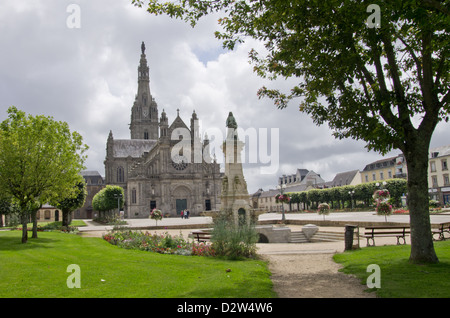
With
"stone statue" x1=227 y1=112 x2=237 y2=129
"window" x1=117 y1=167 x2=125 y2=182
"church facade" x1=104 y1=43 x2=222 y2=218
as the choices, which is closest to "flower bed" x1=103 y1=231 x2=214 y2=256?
"stone statue" x1=227 y1=112 x2=237 y2=129

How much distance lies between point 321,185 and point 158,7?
324 feet

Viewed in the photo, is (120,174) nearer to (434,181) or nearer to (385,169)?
(385,169)

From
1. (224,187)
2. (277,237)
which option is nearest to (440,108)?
(277,237)

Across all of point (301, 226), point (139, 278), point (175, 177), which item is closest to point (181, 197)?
point (175, 177)

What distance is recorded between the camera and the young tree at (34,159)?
17.8m

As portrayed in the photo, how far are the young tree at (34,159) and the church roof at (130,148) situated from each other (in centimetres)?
6460

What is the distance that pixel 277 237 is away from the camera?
20.2 m

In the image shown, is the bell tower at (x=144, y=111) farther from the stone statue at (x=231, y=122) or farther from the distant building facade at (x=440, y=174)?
the stone statue at (x=231, y=122)

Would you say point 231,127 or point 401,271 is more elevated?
point 231,127

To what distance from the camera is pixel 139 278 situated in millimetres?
8484

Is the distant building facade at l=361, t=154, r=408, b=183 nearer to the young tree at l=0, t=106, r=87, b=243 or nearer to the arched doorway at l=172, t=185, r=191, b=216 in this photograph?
the arched doorway at l=172, t=185, r=191, b=216

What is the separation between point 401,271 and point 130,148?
8181 centimetres

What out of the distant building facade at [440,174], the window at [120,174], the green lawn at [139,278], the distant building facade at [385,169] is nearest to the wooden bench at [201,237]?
the green lawn at [139,278]
